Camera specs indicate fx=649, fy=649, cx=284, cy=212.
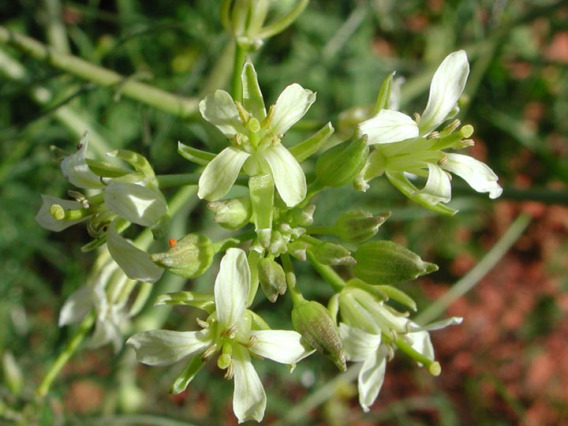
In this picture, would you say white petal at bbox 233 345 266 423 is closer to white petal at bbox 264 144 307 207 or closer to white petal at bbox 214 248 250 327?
white petal at bbox 214 248 250 327

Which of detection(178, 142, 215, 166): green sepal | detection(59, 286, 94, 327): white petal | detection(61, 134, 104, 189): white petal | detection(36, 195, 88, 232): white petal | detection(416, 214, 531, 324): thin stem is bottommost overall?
detection(416, 214, 531, 324): thin stem

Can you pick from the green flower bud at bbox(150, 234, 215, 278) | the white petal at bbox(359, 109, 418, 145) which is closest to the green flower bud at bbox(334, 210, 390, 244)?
the white petal at bbox(359, 109, 418, 145)

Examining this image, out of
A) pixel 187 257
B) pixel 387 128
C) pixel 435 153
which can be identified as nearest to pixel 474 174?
pixel 435 153

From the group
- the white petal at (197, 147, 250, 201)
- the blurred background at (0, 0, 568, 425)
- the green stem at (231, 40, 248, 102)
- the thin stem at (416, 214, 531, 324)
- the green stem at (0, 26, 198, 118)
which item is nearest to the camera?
the white petal at (197, 147, 250, 201)

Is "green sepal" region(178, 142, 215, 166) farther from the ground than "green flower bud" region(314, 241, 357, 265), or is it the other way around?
"green sepal" region(178, 142, 215, 166)

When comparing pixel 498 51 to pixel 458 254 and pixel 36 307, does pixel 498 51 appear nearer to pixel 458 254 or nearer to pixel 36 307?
pixel 458 254

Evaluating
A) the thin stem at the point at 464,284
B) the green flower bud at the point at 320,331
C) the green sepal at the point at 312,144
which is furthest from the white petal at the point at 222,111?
the thin stem at the point at 464,284
